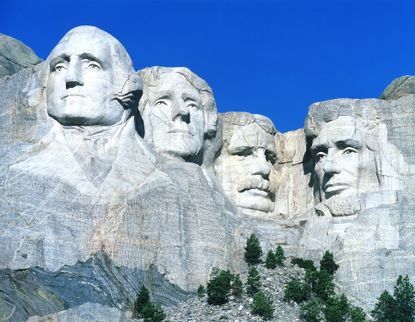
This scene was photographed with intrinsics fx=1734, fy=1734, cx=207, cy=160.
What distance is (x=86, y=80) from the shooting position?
Answer: 31.5m

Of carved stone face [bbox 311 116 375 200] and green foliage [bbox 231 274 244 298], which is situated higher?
carved stone face [bbox 311 116 375 200]

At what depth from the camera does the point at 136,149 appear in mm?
31703

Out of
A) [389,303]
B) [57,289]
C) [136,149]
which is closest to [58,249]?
[57,289]

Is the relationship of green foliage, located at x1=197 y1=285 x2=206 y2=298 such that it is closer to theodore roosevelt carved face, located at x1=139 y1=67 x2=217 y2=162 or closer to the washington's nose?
theodore roosevelt carved face, located at x1=139 y1=67 x2=217 y2=162

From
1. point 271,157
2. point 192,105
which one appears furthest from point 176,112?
point 271,157

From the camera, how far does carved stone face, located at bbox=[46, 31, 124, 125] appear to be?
31312 millimetres

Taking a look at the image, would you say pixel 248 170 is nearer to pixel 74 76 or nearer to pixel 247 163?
pixel 247 163

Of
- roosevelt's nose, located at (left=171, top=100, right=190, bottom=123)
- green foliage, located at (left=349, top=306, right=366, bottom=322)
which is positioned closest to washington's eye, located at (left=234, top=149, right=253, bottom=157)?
roosevelt's nose, located at (left=171, top=100, right=190, bottom=123)

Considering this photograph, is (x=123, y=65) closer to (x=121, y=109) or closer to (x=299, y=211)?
(x=121, y=109)

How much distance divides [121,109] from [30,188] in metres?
2.46

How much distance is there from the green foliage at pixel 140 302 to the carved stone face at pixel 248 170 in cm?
482

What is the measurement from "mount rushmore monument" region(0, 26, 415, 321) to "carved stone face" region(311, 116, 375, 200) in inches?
1.1

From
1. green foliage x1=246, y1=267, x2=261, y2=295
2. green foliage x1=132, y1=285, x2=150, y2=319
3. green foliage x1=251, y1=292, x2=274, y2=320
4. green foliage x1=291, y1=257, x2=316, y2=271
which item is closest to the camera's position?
green foliage x1=251, y1=292, x2=274, y2=320

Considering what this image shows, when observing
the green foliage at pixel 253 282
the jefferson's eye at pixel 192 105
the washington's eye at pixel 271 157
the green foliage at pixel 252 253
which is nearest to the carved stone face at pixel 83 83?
the jefferson's eye at pixel 192 105
